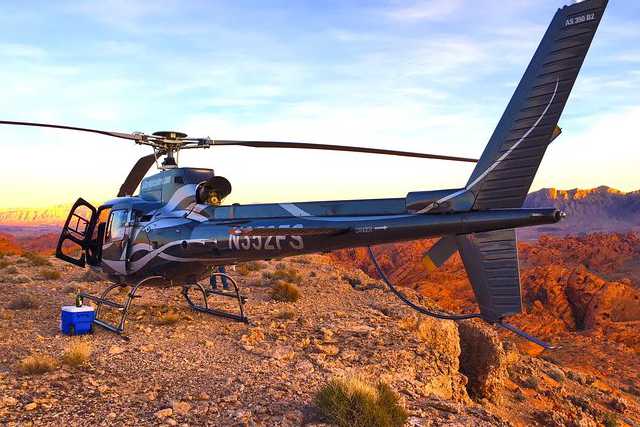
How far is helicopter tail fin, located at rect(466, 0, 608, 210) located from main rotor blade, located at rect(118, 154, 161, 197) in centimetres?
764

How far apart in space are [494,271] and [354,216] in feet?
7.68

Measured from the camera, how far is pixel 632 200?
→ 404 ft

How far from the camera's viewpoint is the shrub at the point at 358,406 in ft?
18.2

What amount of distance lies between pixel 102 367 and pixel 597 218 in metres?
136

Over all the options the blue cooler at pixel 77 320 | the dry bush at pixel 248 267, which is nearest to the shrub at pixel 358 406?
the blue cooler at pixel 77 320

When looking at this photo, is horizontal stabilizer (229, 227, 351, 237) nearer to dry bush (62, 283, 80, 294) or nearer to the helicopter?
the helicopter

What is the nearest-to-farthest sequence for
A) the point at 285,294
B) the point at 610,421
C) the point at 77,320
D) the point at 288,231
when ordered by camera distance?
the point at 288,231 < the point at 77,320 < the point at 610,421 < the point at 285,294

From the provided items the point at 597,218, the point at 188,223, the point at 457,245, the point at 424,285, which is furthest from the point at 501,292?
the point at 597,218

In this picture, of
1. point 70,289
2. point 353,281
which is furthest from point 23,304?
point 353,281

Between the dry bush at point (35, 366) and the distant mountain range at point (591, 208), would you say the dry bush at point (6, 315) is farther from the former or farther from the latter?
the distant mountain range at point (591, 208)

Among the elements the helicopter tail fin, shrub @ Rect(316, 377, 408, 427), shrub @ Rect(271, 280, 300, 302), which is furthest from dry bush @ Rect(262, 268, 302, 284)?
the helicopter tail fin

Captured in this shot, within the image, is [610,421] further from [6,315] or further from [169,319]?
[6,315]

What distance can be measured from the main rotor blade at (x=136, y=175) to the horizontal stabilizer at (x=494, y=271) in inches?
299

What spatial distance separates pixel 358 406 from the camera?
5.68 meters
